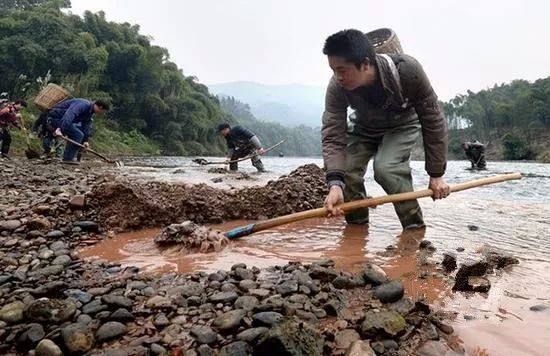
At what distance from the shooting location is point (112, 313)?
1.77 m

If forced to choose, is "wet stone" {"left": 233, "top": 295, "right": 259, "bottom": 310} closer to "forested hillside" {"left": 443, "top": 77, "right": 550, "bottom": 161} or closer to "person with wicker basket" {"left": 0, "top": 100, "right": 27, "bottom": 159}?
"person with wicker basket" {"left": 0, "top": 100, "right": 27, "bottom": 159}

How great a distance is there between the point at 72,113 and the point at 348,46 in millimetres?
8215

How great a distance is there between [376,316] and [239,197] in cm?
271

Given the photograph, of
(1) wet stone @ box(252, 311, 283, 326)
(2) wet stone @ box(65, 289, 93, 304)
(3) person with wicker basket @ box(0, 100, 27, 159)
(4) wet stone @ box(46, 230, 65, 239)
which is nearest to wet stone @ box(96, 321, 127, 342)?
(2) wet stone @ box(65, 289, 93, 304)

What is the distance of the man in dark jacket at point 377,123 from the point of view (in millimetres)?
2865

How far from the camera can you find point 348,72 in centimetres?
286

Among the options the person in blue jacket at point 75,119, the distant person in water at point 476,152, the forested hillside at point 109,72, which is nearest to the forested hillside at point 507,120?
the distant person in water at point 476,152

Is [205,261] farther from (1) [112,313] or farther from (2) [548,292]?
(2) [548,292]

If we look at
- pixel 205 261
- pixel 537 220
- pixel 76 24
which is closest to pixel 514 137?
pixel 76 24

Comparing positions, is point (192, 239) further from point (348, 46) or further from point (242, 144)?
point (242, 144)

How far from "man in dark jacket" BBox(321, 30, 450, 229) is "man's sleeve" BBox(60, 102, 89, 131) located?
7389 mm

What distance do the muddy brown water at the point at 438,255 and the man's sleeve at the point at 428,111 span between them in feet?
2.09

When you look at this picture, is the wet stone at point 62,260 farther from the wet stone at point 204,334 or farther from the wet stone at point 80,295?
the wet stone at point 204,334

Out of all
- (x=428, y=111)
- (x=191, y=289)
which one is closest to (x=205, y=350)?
(x=191, y=289)
